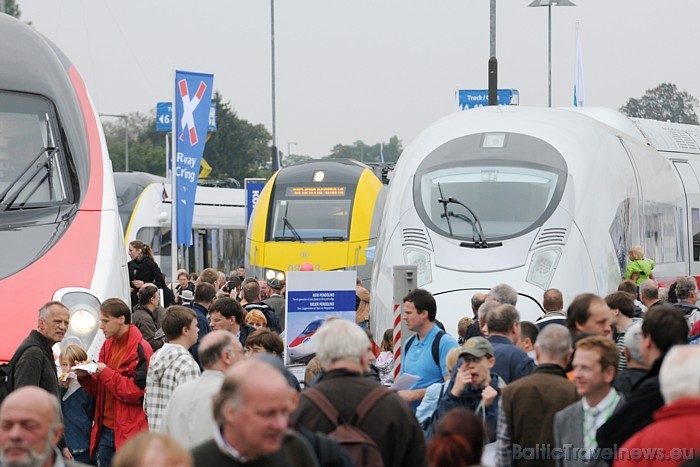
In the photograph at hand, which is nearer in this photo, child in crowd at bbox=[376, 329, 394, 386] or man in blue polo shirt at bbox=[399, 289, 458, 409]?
→ man in blue polo shirt at bbox=[399, 289, 458, 409]

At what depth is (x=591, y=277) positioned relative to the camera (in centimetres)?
1623

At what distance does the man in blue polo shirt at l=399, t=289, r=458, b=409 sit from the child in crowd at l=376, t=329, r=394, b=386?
2420 millimetres

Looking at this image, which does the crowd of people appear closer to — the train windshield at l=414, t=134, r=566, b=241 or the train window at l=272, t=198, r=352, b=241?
the train windshield at l=414, t=134, r=566, b=241

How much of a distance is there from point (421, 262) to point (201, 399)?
9147mm

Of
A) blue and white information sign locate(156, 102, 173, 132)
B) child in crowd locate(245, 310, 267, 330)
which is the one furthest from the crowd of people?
blue and white information sign locate(156, 102, 173, 132)

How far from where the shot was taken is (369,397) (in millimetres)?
6566

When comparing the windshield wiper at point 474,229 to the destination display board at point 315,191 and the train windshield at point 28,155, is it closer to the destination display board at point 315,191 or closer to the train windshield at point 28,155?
the train windshield at point 28,155

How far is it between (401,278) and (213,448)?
870 centimetres

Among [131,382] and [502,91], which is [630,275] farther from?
[502,91]

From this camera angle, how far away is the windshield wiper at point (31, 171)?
1180 cm

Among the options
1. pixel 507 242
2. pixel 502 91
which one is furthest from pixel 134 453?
pixel 502 91

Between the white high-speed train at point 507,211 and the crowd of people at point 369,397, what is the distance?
11.0 ft

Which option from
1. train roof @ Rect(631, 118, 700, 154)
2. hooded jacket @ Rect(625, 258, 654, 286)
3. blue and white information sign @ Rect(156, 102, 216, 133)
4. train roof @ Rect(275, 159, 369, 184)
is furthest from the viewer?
blue and white information sign @ Rect(156, 102, 216, 133)

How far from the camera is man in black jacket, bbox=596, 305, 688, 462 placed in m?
6.77
